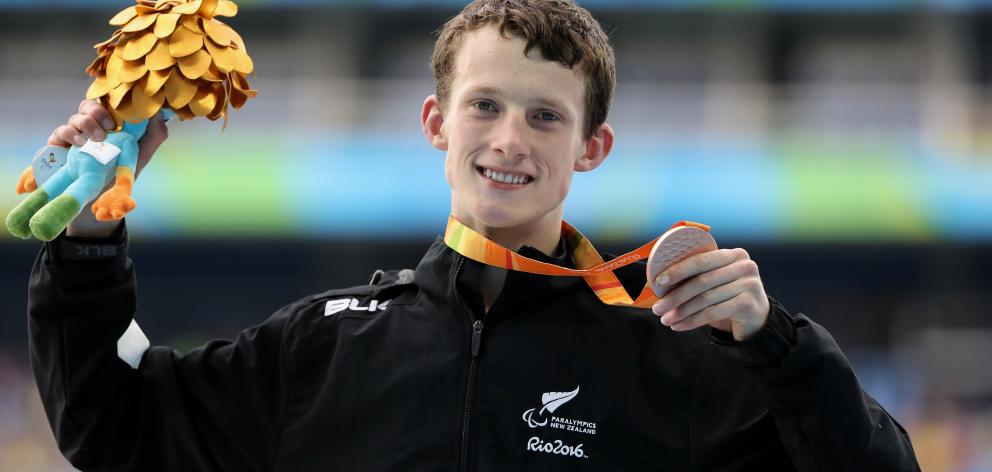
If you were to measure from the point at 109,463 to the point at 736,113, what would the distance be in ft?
30.9

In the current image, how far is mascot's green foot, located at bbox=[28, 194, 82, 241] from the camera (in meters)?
2.04

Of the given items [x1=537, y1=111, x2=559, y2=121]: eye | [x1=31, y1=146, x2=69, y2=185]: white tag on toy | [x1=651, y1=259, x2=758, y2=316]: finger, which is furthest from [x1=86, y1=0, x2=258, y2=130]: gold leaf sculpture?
[x1=651, y1=259, x2=758, y2=316]: finger

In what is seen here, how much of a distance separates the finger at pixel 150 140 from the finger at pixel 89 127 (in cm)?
Answer: 9

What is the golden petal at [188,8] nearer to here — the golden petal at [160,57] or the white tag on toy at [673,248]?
the golden petal at [160,57]

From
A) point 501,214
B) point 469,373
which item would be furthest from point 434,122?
point 469,373

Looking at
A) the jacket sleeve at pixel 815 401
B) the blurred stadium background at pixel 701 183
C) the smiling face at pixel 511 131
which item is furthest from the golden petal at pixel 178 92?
the blurred stadium background at pixel 701 183

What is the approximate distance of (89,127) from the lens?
2178mm

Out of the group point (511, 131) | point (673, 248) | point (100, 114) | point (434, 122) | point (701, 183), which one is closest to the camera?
point (673, 248)

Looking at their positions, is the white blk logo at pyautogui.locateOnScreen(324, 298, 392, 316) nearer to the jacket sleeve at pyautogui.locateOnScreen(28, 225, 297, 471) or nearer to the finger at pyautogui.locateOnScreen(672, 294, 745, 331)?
the jacket sleeve at pyautogui.locateOnScreen(28, 225, 297, 471)

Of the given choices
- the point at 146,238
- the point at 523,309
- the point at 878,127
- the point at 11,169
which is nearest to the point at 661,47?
the point at 878,127

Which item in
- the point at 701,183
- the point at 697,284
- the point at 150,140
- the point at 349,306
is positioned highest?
the point at 150,140

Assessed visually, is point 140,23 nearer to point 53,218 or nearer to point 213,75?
point 213,75

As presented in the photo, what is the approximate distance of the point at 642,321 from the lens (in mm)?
2328

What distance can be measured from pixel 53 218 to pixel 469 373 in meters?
0.75
